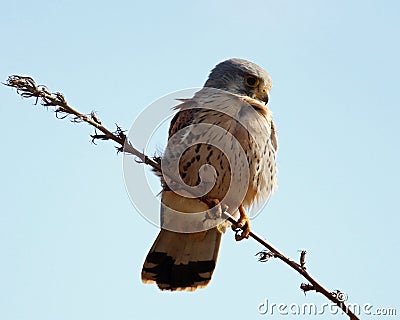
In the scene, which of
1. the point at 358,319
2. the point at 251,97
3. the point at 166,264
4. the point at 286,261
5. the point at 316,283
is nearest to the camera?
the point at 358,319

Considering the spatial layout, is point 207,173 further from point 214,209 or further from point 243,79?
point 243,79

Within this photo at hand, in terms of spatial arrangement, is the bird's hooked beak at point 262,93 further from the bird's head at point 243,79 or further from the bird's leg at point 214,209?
the bird's leg at point 214,209

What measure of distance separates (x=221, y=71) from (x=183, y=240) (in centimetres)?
155

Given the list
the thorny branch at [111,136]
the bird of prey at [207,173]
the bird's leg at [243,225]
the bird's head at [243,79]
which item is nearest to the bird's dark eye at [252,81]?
the bird's head at [243,79]

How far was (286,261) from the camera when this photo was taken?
264 cm

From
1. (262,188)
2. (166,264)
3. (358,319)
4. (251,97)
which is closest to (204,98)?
(251,97)

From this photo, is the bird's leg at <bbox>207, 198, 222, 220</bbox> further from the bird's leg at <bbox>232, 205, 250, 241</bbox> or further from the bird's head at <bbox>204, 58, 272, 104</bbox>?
the bird's head at <bbox>204, 58, 272, 104</bbox>

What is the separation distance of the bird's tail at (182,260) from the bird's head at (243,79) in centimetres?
118

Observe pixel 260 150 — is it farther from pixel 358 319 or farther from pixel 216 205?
pixel 358 319

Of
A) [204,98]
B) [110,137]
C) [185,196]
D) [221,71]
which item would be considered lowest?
[110,137]

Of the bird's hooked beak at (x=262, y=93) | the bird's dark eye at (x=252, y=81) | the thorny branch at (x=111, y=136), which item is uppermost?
the bird's dark eye at (x=252, y=81)

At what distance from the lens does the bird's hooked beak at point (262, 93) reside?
17.1 feet

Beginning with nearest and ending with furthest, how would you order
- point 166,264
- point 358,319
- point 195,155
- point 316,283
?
point 358,319, point 316,283, point 195,155, point 166,264

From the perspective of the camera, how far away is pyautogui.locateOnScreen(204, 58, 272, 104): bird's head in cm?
527
